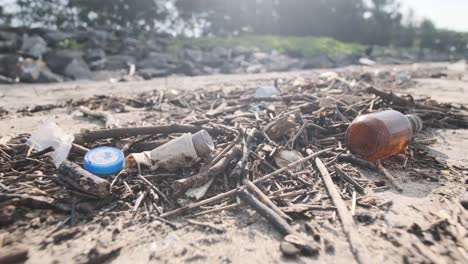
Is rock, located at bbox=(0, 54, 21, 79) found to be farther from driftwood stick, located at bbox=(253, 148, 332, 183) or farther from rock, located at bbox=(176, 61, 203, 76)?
driftwood stick, located at bbox=(253, 148, 332, 183)

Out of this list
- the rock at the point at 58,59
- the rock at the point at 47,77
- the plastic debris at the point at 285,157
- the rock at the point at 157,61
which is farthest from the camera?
the rock at the point at 157,61

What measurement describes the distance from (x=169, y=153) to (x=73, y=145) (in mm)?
1038

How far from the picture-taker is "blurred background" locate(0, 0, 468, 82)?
46.9ft

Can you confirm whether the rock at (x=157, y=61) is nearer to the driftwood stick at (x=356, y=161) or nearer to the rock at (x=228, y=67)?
the rock at (x=228, y=67)

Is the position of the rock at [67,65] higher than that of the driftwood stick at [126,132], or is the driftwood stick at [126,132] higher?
the rock at [67,65]

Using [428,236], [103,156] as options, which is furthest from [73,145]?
[428,236]

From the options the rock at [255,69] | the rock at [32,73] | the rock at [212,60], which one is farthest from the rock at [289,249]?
the rock at [212,60]

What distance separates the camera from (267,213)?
2186 mm

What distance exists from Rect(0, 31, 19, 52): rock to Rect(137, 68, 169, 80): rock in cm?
515

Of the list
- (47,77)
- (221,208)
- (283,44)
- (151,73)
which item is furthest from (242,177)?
(283,44)

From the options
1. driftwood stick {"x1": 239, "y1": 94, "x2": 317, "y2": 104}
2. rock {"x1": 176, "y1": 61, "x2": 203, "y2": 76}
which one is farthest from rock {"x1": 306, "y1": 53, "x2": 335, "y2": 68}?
driftwood stick {"x1": 239, "y1": 94, "x2": 317, "y2": 104}

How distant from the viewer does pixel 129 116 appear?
5.38 meters

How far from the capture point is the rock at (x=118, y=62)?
13312 millimetres

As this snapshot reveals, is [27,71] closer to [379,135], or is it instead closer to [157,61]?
[157,61]
